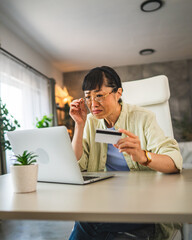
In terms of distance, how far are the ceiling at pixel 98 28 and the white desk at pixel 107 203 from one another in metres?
2.97

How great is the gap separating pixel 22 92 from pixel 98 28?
168 centimetres

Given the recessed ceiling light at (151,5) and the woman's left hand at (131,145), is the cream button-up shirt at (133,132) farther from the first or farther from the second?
the recessed ceiling light at (151,5)

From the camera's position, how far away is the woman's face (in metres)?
1.23

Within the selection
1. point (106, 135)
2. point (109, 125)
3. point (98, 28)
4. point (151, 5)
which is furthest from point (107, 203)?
point (98, 28)

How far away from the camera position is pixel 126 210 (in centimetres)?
48

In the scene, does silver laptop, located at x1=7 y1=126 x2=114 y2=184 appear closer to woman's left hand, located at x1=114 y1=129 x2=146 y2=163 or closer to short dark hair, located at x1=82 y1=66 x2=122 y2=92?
woman's left hand, located at x1=114 y1=129 x2=146 y2=163

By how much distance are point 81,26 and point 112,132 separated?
11.1ft

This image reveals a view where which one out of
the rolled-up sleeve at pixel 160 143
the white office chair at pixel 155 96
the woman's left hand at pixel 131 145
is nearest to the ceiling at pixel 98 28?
the white office chair at pixel 155 96

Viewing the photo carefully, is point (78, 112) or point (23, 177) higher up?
point (78, 112)

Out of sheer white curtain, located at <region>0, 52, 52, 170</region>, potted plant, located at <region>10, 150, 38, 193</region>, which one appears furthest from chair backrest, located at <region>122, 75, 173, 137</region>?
sheer white curtain, located at <region>0, 52, 52, 170</region>

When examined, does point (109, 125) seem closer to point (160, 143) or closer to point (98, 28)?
point (160, 143)

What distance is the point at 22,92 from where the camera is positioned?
13.1 feet

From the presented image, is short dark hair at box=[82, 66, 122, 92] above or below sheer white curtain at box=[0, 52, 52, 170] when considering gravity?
below

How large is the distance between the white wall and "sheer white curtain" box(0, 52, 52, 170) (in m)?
0.17
